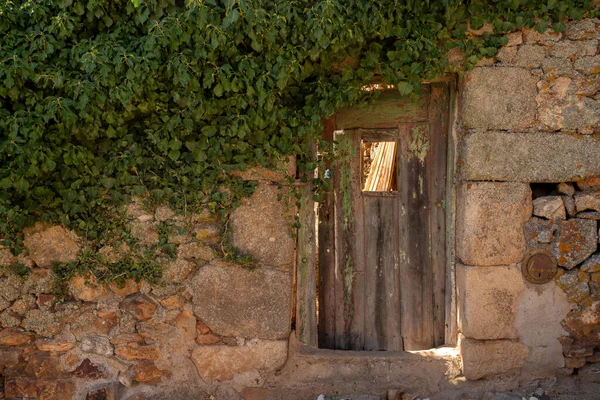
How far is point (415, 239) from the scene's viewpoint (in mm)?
4188

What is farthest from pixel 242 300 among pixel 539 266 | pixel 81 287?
pixel 539 266

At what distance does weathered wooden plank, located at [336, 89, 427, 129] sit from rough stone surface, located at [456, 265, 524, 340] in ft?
3.34

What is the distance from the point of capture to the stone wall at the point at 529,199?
3.78 meters

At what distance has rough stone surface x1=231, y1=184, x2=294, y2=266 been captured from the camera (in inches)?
151

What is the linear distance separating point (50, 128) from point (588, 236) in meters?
3.12

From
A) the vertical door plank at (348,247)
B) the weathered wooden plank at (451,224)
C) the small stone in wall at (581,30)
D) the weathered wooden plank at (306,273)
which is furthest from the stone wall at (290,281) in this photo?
the vertical door plank at (348,247)

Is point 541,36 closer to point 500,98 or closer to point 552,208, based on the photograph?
point 500,98

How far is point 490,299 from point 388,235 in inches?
29.4

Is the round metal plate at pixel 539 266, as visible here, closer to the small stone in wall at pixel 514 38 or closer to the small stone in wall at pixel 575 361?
the small stone in wall at pixel 575 361

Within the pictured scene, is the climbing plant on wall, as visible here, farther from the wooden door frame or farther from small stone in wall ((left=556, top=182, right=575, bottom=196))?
small stone in wall ((left=556, top=182, right=575, bottom=196))

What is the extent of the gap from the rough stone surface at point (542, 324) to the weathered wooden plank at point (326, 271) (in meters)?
1.15

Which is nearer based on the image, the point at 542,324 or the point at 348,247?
the point at 542,324

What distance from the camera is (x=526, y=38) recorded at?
377 centimetres

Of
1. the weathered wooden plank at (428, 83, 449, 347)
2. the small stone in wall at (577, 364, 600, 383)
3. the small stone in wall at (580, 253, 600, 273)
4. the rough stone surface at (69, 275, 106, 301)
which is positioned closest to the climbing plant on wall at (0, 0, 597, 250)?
the rough stone surface at (69, 275, 106, 301)
